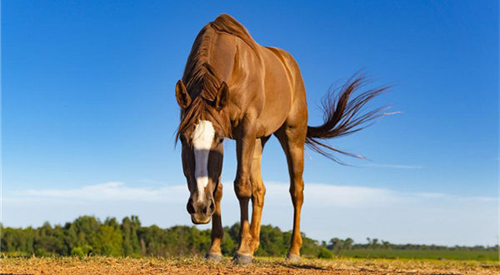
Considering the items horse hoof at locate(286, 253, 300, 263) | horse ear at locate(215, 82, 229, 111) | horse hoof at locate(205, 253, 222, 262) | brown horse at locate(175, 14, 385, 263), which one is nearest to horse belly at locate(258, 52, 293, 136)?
brown horse at locate(175, 14, 385, 263)

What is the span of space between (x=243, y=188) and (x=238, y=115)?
37.3 inches

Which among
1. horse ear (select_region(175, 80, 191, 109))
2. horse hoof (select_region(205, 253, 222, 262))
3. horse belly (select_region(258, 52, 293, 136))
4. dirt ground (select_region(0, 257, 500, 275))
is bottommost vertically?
dirt ground (select_region(0, 257, 500, 275))

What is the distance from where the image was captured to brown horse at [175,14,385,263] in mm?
5055

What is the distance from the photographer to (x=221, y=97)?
17.6ft

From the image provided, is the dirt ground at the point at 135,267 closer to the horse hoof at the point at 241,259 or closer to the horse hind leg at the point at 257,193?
the horse hoof at the point at 241,259

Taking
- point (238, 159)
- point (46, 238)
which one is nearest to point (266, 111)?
point (238, 159)

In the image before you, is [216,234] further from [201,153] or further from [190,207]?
[201,153]

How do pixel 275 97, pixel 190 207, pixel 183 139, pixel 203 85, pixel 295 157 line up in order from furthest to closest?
pixel 295 157 < pixel 275 97 < pixel 203 85 < pixel 183 139 < pixel 190 207

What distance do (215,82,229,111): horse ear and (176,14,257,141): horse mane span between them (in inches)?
3.0

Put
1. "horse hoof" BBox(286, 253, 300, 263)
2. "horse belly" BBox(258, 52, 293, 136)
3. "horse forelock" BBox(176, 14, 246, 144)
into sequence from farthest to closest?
"horse hoof" BBox(286, 253, 300, 263) < "horse belly" BBox(258, 52, 293, 136) < "horse forelock" BBox(176, 14, 246, 144)

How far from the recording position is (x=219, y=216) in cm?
656

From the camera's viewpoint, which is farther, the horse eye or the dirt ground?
the horse eye

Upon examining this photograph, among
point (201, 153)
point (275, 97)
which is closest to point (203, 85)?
point (201, 153)

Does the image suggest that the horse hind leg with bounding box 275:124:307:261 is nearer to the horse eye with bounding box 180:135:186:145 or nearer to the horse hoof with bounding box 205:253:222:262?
the horse hoof with bounding box 205:253:222:262
